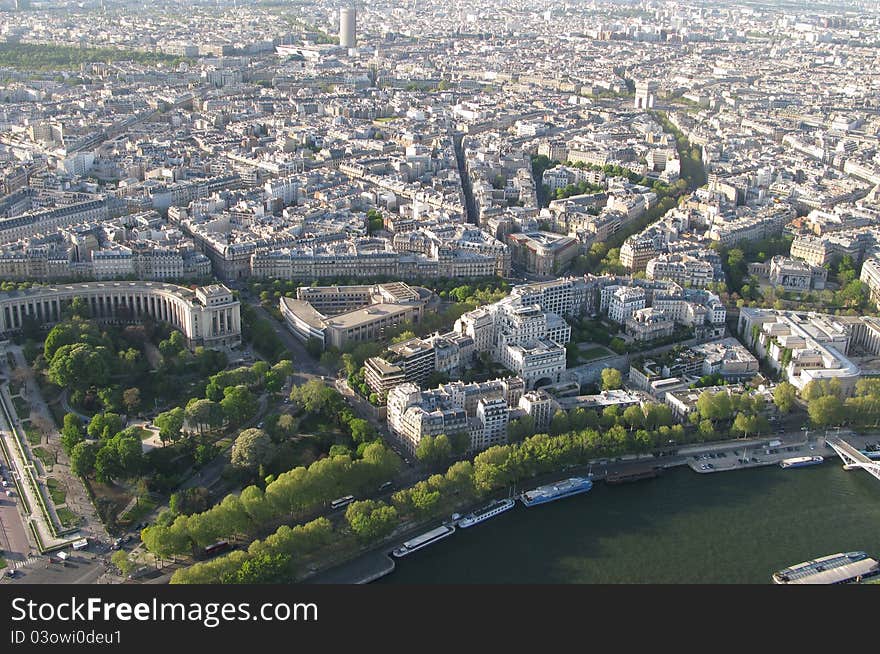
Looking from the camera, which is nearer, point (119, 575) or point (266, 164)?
point (119, 575)

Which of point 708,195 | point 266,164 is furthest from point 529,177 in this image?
point 266,164

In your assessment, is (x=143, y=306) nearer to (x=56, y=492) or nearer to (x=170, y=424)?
(x=170, y=424)

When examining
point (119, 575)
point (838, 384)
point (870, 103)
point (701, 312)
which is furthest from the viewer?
point (870, 103)

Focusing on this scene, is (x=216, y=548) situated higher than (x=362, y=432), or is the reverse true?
(x=362, y=432)

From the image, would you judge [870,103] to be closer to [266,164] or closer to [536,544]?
[266,164]

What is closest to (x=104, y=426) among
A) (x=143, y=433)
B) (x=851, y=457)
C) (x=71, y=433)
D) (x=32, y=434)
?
(x=71, y=433)
